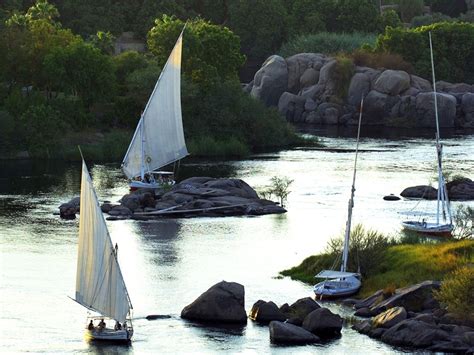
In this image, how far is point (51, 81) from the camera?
114 metres

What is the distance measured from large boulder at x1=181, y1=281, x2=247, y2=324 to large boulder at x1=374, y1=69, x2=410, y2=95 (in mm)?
92512

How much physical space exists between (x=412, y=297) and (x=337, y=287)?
194 inches

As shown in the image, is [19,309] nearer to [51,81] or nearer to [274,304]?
[274,304]

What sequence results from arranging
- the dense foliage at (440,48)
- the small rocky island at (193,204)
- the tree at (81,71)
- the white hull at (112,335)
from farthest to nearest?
the dense foliage at (440,48), the tree at (81,71), the small rocky island at (193,204), the white hull at (112,335)

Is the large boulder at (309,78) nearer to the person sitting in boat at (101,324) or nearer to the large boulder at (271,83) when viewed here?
the large boulder at (271,83)

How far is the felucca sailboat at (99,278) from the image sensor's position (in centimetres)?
5191

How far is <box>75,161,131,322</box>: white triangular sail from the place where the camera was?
2051 inches

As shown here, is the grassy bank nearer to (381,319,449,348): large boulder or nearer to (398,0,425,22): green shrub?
(381,319,449,348): large boulder

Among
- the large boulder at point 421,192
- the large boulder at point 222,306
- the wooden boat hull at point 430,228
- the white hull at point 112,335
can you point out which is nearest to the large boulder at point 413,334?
the large boulder at point 222,306

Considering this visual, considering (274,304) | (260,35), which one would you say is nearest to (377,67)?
(260,35)

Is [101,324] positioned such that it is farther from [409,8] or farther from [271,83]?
[409,8]

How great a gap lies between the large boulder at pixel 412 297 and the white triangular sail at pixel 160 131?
37.7 meters

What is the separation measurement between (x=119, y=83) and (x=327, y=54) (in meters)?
42.6

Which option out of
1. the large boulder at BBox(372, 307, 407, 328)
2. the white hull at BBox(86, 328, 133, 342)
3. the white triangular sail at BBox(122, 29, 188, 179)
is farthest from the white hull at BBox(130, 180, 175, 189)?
the large boulder at BBox(372, 307, 407, 328)
